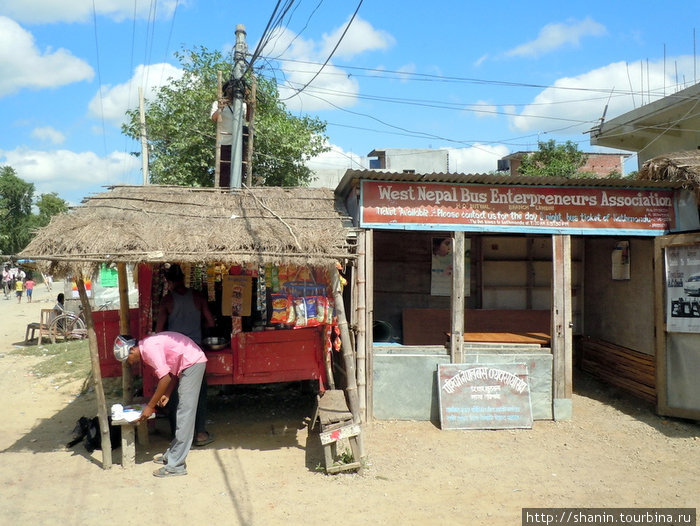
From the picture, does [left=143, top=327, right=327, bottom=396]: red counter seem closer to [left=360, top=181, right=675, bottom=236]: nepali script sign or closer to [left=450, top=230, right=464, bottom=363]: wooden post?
[left=360, top=181, right=675, bottom=236]: nepali script sign

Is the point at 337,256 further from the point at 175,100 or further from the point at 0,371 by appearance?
the point at 175,100

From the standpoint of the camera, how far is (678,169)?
24.8 ft

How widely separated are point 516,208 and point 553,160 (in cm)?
1764

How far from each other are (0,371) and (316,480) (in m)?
8.38

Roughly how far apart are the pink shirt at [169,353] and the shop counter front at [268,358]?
1047 millimetres

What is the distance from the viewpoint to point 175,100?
15.3 m

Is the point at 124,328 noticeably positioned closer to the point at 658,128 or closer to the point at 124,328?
the point at 124,328

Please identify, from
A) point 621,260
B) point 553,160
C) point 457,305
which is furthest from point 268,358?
point 553,160

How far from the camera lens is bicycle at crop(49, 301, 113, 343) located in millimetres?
13688

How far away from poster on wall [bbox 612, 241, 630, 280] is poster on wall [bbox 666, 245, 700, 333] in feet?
5.30

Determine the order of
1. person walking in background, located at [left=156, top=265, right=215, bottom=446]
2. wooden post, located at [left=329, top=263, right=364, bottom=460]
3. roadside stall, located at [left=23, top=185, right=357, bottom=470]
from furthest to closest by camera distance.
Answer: person walking in background, located at [left=156, top=265, right=215, bottom=446] → wooden post, located at [left=329, top=263, right=364, bottom=460] → roadside stall, located at [left=23, top=185, right=357, bottom=470]

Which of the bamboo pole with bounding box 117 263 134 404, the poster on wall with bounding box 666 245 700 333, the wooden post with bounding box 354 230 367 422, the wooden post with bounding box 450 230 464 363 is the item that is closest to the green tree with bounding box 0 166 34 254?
the bamboo pole with bounding box 117 263 134 404

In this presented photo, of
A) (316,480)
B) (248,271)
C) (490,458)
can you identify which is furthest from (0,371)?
(490,458)

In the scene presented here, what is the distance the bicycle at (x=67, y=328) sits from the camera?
13.7 meters
